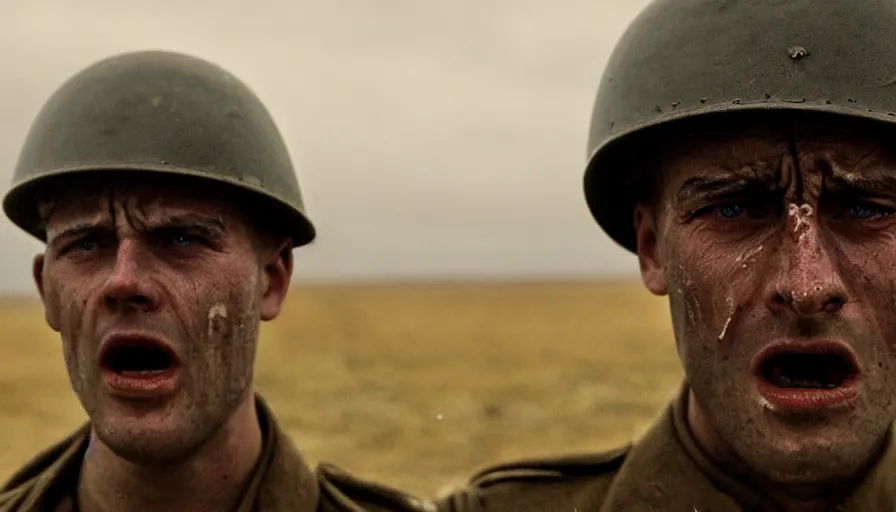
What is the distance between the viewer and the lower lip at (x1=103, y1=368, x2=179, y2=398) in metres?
Result: 5.09

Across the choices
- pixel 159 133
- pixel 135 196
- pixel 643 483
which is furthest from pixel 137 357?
pixel 643 483

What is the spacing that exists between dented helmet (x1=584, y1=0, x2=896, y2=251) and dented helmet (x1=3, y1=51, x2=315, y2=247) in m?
1.56

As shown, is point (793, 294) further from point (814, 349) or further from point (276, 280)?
point (276, 280)

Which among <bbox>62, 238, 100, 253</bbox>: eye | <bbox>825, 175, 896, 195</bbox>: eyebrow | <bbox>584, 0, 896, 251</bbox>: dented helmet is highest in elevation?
<bbox>584, 0, 896, 251</bbox>: dented helmet

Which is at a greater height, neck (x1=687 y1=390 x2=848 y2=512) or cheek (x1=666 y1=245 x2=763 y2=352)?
cheek (x1=666 y1=245 x2=763 y2=352)

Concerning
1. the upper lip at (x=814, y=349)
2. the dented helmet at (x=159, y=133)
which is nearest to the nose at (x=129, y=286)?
the dented helmet at (x=159, y=133)

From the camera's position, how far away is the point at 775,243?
4.49 m

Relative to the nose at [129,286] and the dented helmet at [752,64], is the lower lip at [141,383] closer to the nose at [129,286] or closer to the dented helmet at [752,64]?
the nose at [129,286]

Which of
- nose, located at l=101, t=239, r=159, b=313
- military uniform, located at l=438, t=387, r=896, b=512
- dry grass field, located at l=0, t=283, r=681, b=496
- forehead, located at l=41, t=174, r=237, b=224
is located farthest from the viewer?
dry grass field, located at l=0, t=283, r=681, b=496

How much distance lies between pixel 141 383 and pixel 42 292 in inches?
30.9

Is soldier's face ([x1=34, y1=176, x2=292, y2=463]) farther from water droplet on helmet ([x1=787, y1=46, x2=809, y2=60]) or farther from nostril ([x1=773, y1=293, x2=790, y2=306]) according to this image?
water droplet on helmet ([x1=787, y1=46, x2=809, y2=60])

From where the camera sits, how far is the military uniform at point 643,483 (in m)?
4.70

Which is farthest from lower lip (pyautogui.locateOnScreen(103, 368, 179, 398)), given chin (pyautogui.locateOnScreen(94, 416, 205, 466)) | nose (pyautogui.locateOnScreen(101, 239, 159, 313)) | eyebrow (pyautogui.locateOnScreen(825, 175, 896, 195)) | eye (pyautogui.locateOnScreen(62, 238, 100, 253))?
eyebrow (pyautogui.locateOnScreen(825, 175, 896, 195))

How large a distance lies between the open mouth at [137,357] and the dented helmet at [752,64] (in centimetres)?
203
